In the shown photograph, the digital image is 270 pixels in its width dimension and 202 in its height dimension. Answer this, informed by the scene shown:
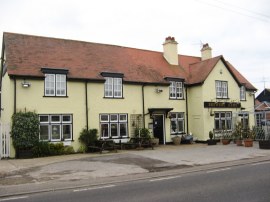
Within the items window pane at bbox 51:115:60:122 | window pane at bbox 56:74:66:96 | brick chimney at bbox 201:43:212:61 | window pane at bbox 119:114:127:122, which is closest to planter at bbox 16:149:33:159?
window pane at bbox 51:115:60:122

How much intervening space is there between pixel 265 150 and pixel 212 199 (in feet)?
45.9

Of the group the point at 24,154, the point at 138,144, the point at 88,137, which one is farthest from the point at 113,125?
the point at 24,154

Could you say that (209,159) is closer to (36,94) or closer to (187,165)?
(187,165)

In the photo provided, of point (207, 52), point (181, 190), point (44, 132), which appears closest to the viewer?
point (181, 190)

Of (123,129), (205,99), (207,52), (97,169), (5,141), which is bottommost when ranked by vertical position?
(97,169)

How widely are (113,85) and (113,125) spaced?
9.13 feet

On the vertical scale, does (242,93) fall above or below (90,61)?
below

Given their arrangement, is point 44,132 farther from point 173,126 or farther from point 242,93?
point 242,93

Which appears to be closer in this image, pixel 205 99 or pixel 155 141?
pixel 155 141

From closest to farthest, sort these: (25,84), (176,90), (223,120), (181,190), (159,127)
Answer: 1. (181,190)
2. (25,84)
3. (159,127)
4. (176,90)
5. (223,120)

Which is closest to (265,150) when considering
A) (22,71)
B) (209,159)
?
(209,159)

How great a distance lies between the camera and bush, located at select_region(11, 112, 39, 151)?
766 inches

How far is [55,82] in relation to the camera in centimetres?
2161

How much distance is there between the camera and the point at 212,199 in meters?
8.23
